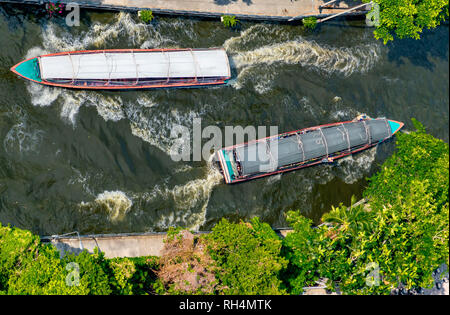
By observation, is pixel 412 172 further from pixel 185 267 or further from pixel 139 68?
pixel 139 68

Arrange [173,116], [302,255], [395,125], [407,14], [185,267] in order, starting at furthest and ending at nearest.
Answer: [395,125]
[407,14]
[173,116]
[302,255]
[185,267]

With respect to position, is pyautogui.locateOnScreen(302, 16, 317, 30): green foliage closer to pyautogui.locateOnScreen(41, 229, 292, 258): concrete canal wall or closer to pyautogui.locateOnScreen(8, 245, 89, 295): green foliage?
pyautogui.locateOnScreen(41, 229, 292, 258): concrete canal wall

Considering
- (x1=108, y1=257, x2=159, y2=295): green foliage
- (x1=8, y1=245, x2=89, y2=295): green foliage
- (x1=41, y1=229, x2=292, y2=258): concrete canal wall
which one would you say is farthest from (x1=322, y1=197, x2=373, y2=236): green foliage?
(x1=8, y1=245, x2=89, y2=295): green foliage

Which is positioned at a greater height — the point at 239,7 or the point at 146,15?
the point at 239,7

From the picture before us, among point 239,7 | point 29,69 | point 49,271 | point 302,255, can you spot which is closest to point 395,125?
point 302,255

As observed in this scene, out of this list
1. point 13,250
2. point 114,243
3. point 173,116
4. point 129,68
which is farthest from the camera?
point 173,116

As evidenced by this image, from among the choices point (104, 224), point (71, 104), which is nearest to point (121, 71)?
point (71, 104)

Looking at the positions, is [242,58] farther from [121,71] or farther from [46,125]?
[46,125]

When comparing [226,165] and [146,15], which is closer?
[226,165]
